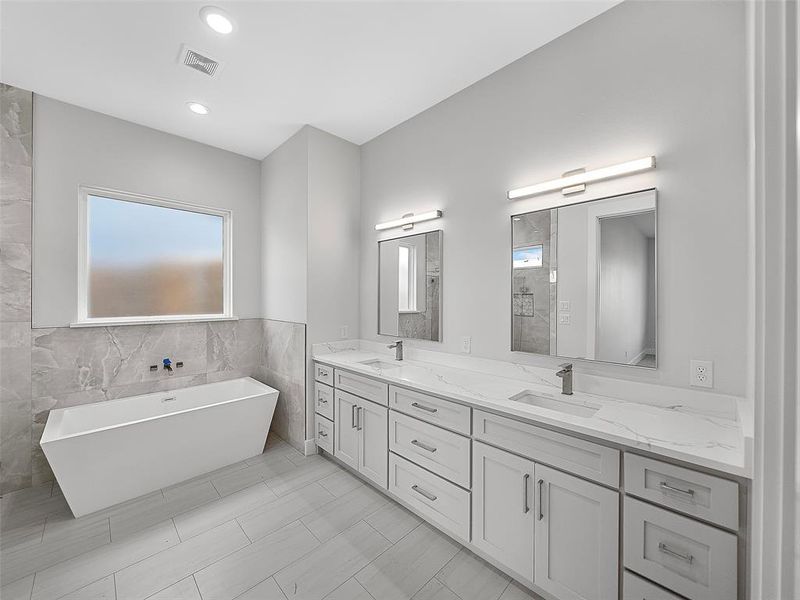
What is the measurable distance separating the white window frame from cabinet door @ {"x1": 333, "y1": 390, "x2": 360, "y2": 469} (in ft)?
5.42

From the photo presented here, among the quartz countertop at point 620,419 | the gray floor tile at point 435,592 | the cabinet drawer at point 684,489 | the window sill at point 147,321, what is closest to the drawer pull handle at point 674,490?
the cabinet drawer at point 684,489

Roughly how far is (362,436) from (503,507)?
119 cm

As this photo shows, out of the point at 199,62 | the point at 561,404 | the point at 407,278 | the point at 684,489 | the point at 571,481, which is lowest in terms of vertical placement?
the point at 571,481

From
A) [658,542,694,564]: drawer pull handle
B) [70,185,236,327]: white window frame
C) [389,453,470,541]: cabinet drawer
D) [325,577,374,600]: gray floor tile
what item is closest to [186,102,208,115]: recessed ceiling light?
[70,185,236,327]: white window frame

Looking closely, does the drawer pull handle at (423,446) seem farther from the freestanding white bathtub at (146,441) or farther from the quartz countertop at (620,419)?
the freestanding white bathtub at (146,441)

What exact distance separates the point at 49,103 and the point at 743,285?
460 centimetres

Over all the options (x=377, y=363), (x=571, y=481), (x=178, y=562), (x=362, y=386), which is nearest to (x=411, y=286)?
(x=377, y=363)

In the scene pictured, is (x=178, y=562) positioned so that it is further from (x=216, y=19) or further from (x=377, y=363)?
(x=216, y=19)

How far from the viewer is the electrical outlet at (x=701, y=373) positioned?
5.07ft

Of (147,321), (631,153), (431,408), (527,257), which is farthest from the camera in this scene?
(147,321)

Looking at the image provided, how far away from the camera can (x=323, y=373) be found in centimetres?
300

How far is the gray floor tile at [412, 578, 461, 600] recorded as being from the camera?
5.42ft

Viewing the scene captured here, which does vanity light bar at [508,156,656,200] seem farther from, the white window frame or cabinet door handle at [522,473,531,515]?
the white window frame

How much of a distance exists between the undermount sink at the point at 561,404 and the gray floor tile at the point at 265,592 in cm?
151
